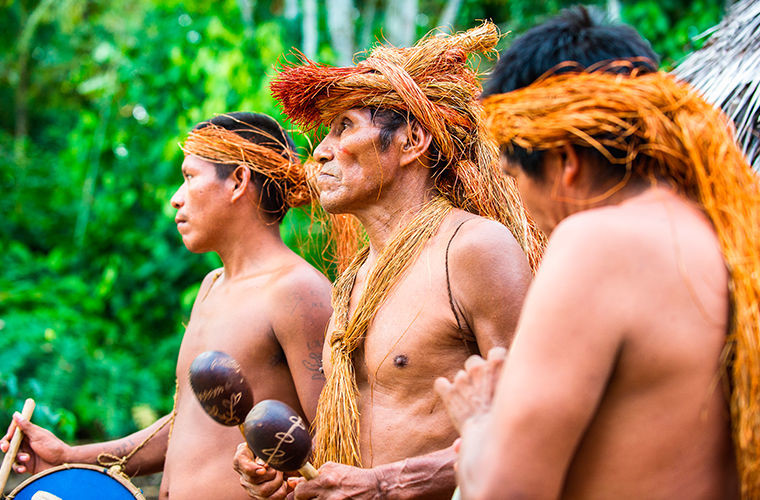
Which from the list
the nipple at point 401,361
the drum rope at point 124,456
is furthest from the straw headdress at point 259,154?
the nipple at point 401,361

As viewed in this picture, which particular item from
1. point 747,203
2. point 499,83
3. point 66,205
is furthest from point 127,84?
point 747,203

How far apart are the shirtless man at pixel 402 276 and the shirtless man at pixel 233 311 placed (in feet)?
0.81

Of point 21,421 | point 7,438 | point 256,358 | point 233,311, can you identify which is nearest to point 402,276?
point 256,358

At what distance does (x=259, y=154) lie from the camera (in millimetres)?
3020

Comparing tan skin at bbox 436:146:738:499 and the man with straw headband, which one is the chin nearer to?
the man with straw headband

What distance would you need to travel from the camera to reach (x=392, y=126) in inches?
92.8

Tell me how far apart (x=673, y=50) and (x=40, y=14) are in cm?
695

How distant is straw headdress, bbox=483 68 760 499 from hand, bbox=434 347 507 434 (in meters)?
0.43

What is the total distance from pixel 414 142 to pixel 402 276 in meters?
0.46

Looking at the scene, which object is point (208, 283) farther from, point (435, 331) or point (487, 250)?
point (487, 250)

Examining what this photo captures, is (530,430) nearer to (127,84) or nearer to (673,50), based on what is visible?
(673,50)

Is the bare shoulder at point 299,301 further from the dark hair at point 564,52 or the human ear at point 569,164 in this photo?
the human ear at point 569,164

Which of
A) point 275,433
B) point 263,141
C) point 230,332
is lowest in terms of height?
point 230,332

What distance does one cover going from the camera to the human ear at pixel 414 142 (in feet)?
7.68
